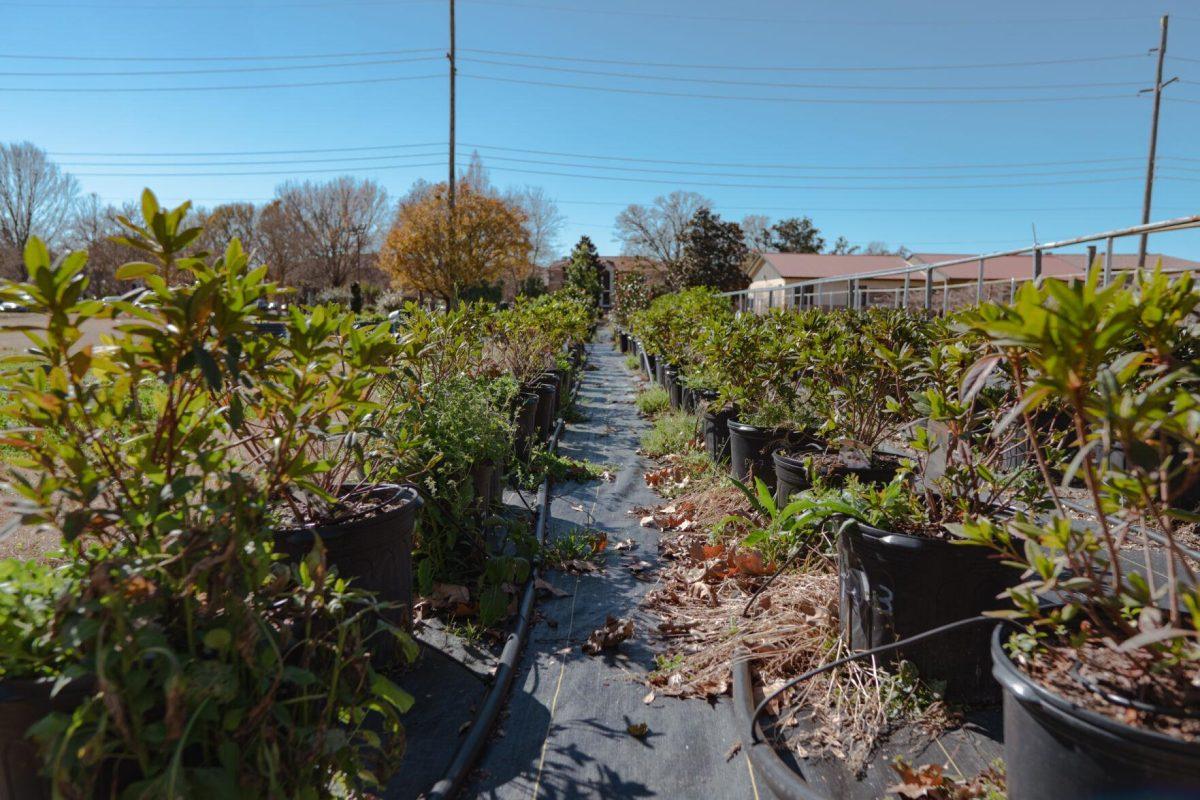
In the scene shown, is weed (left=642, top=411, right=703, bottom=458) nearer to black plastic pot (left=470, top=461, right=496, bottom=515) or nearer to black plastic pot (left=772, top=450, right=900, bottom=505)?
black plastic pot (left=772, top=450, right=900, bottom=505)

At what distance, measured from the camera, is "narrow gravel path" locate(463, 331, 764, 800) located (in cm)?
212

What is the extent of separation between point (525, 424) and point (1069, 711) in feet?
15.7

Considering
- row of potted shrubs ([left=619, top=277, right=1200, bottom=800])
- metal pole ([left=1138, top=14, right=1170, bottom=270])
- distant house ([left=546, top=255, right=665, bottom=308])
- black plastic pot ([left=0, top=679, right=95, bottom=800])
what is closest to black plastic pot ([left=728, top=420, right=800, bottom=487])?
row of potted shrubs ([left=619, top=277, right=1200, bottom=800])

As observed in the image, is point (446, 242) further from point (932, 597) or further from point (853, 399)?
point (932, 597)

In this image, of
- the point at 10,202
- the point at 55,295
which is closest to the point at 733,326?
the point at 55,295

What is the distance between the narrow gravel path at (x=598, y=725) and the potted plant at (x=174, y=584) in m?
0.74

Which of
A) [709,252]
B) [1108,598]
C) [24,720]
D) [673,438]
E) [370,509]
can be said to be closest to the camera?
[24,720]

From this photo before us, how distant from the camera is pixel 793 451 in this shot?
415 centimetres

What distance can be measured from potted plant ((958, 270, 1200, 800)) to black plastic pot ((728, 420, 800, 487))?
2.67 meters

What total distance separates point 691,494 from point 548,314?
184 inches

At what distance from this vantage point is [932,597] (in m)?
2.27

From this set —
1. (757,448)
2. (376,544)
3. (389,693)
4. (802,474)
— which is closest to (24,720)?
(389,693)

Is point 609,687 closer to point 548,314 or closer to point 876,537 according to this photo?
point 876,537

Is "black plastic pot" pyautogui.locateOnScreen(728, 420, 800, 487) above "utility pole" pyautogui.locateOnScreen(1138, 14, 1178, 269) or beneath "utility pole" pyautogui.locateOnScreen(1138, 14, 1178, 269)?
beneath
